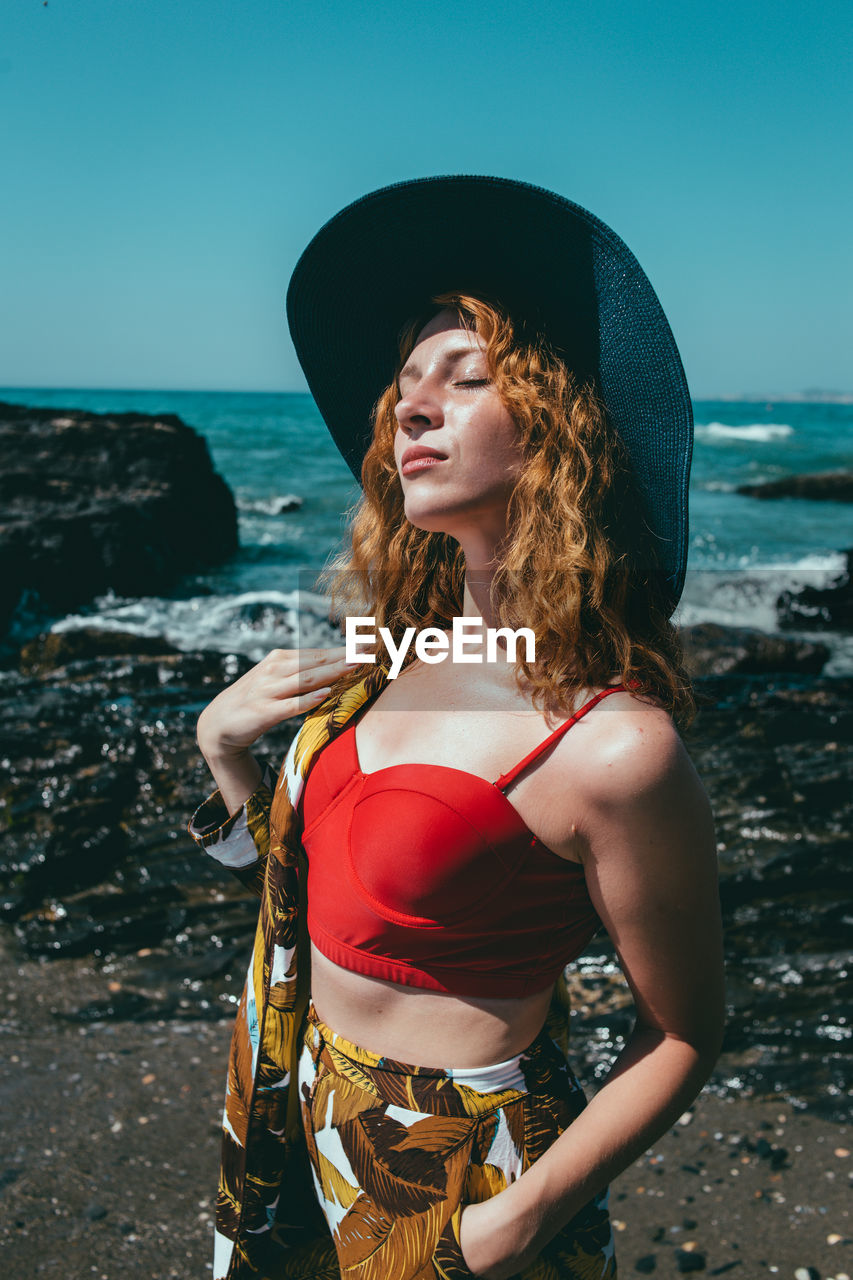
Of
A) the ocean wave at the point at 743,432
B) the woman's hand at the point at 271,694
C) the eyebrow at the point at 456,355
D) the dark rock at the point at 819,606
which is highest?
the eyebrow at the point at 456,355

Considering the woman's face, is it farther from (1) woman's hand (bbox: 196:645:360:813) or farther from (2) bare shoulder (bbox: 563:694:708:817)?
(2) bare shoulder (bbox: 563:694:708:817)

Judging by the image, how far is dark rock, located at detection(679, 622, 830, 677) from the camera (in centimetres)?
816

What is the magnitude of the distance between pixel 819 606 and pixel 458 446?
42.4 feet

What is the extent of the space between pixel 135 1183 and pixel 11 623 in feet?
30.2

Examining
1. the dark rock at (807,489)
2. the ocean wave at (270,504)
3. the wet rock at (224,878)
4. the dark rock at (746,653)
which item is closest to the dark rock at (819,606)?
the dark rock at (746,653)

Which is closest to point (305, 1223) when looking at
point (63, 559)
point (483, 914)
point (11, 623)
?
point (483, 914)

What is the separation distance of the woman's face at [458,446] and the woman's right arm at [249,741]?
14.6 inches

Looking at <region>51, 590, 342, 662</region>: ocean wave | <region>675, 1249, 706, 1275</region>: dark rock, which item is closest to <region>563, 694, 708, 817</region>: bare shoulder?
<region>675, 1249, 706, 1275</region>: dark rock

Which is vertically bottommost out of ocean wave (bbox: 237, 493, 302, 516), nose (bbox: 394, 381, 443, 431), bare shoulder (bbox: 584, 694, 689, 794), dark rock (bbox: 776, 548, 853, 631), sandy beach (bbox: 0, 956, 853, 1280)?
ocean wave (bbox: 237, 493, 302, 516)

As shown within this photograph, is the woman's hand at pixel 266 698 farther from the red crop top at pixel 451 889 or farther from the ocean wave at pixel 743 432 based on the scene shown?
the ocean wave at pixel 743 432

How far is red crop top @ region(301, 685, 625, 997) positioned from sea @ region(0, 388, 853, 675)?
3.02ft

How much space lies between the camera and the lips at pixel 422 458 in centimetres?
159

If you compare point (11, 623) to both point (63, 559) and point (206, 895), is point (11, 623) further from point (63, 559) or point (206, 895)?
point (206, 895)

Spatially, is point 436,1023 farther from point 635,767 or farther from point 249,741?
point 249,741
